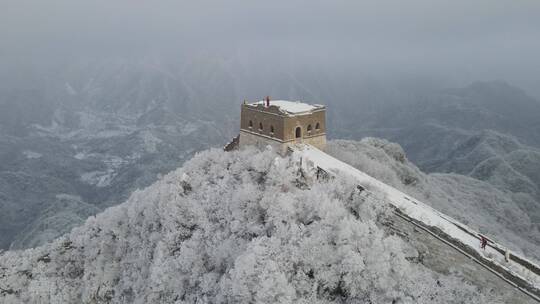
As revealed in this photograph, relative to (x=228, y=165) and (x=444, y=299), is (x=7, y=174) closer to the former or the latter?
(x=228, y=165)

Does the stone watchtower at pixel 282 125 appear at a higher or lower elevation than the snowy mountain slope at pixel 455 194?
higher

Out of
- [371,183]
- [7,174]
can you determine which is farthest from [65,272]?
[7,174]

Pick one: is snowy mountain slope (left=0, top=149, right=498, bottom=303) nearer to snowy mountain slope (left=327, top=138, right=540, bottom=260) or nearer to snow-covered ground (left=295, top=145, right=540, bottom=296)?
snow-covered ground (left=295, top=145, right=540, bottom=296)

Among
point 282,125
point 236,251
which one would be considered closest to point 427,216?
point 236,251

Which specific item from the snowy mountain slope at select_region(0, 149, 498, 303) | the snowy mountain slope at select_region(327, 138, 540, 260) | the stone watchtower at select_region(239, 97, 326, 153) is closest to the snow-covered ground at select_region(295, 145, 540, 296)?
the stone watchtower at select_region(239, 97, 326, 153)

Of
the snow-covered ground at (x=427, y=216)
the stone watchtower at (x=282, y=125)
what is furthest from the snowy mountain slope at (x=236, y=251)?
the stone watchtower at (x=282, y=125)

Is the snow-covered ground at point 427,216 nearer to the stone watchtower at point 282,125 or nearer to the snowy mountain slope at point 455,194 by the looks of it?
the stone watchtower at point 282,125
